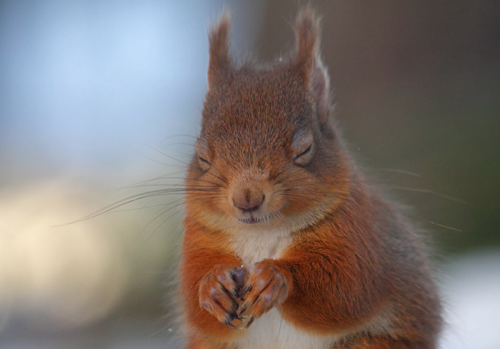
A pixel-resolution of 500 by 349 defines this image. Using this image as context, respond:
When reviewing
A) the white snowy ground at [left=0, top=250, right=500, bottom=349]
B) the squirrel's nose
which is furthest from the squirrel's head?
the white snowy ground at [left=0, top=250, right=500, bottom=349]

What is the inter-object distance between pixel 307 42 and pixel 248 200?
0.46m

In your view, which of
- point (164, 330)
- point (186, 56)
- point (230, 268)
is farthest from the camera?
point (186, 56)

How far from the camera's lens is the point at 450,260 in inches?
68.8

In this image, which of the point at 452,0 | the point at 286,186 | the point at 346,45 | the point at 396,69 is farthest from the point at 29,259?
the point at 452,0

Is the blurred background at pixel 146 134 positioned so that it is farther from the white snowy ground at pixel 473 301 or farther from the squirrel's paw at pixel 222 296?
the squirrel's paw at pixel 222 296

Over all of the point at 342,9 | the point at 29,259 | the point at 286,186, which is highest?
the point at 342,9

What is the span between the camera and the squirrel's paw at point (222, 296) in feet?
2.83

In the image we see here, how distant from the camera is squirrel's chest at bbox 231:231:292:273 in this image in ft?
3.53

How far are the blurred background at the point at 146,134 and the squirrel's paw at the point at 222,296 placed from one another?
0.67 m

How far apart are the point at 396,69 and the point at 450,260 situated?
0.75 meters

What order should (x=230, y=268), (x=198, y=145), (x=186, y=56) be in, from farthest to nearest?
(x=186, y=56) < (x=198, y=145) < (x=230, y=268)

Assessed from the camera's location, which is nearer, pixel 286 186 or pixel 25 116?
pixel 286 186

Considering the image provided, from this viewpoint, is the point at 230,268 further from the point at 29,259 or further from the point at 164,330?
the point at 29,259

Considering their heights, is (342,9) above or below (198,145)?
above
